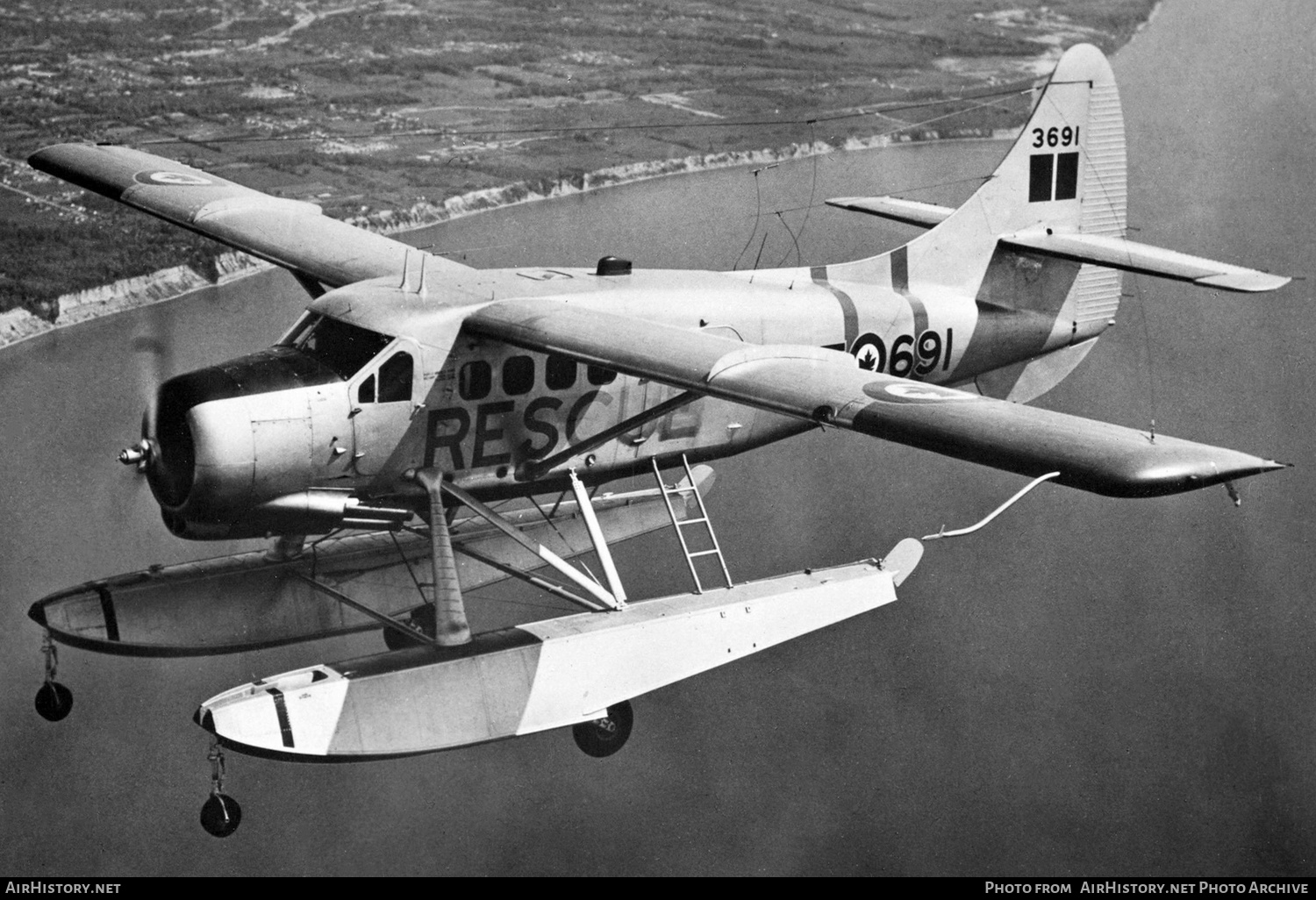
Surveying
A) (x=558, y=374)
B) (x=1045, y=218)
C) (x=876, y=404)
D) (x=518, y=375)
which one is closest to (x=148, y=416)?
(x=518, y=375)

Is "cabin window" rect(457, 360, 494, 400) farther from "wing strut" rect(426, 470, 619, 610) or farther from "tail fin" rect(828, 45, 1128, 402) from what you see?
"tail fin" rect(828, 45, 1128, 402)

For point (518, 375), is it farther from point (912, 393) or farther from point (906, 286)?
point (906, 286)

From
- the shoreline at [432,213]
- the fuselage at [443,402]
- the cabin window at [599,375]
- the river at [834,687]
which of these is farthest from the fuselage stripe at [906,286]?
the shoreline at [432,213]

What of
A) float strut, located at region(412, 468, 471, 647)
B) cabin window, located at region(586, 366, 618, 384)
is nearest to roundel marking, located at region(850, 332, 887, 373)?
cabin window, located at region(586, 366, 618, 384)

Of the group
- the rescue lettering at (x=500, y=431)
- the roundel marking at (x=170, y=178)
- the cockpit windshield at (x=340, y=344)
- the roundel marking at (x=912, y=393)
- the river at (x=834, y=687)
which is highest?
the roundel marking at (x=170, y=178)

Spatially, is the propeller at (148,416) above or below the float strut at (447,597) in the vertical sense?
above

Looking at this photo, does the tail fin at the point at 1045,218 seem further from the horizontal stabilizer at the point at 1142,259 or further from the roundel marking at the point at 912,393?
the roundel marking at the point at 912,393
